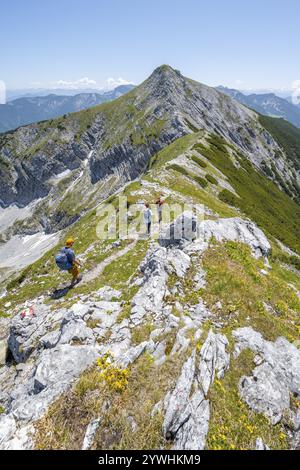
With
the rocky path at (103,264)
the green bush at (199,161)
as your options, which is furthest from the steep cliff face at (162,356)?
the green bush at (199,161)

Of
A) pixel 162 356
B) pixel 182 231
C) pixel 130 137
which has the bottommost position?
pixel 162 356

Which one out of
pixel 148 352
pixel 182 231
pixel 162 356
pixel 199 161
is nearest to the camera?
pixel 162 356

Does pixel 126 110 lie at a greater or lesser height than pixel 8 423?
greater

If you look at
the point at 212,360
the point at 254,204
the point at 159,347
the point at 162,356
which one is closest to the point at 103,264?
the point at 159,347

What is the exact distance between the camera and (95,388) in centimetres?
1015

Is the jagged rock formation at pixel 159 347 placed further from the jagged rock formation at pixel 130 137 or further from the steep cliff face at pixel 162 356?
the jagged rock formation at pixel 130 137

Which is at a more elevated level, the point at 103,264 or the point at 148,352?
the point at 148,352

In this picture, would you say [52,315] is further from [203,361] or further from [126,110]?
[126,110]

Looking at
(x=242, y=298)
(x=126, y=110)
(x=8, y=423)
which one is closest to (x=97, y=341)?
(x=8, y=423)

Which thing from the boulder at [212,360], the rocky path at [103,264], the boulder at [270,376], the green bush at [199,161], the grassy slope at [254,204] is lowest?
the grassy slope at [254,204]

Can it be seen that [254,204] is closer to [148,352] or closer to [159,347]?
[159,347]

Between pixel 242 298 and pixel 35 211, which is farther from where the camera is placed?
pixel 35 211
